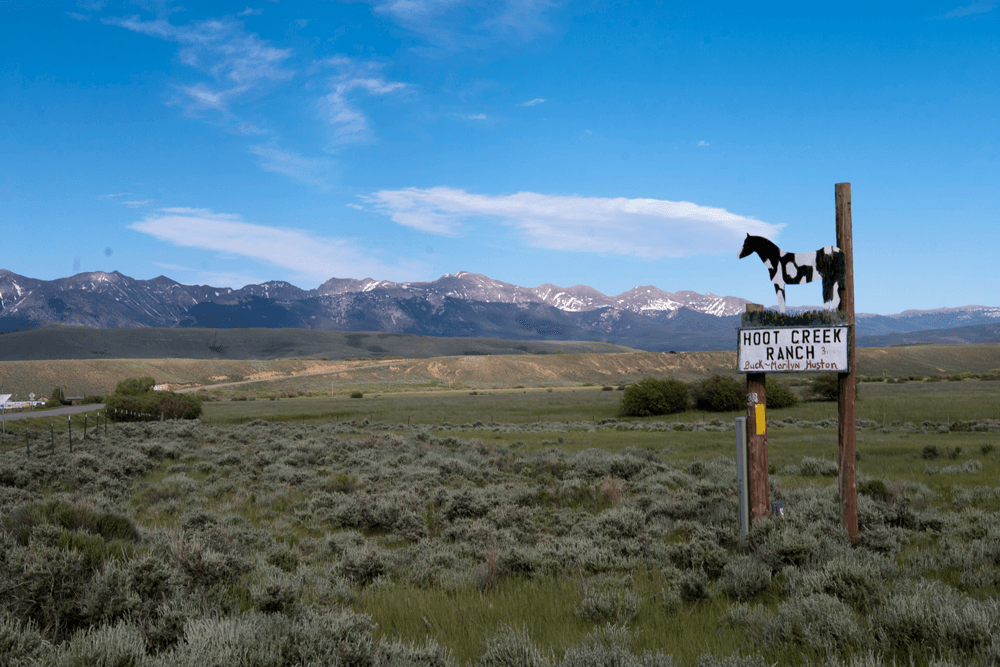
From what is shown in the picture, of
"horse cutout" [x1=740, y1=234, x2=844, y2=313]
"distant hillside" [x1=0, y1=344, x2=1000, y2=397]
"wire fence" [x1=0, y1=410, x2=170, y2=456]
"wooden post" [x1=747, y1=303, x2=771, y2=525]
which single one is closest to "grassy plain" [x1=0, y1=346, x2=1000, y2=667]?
"wooden post" [x1=747, y1=303, x2=771, y2=525]

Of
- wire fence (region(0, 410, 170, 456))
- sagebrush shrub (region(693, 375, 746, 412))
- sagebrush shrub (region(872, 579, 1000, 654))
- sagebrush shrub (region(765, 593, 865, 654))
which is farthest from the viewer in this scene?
sagebrush shrub (region(693, 375, 746, 412))

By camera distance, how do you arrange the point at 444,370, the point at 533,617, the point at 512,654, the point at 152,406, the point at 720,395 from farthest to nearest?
1. the point at 444,370
2. the point at 720,395
3. the point at 152,406
4. the point at 533,617
5. the point at 512,654

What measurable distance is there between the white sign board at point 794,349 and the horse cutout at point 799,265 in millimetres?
421

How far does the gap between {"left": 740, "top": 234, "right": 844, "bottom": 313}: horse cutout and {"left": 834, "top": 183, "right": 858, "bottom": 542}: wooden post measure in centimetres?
11

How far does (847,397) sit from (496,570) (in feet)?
17.9

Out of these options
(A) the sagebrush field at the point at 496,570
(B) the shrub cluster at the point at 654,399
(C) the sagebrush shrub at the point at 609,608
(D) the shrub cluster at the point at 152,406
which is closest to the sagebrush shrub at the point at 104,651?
(A) the sagebrush field at the point at 496,570

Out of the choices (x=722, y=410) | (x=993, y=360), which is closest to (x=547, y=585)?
(x=722, y=410)

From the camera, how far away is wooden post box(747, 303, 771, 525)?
8484 millimetres

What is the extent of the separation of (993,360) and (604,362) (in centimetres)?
8580

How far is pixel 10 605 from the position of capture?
470cm

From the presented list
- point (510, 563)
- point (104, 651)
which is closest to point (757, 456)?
point (510, 563)

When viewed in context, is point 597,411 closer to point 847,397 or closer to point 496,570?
point 847,397

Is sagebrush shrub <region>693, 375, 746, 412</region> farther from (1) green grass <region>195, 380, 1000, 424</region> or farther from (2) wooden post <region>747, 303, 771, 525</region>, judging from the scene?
(2) wooden post <region>747, 303, 771, 525</region>

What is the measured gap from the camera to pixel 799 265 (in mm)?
8438
